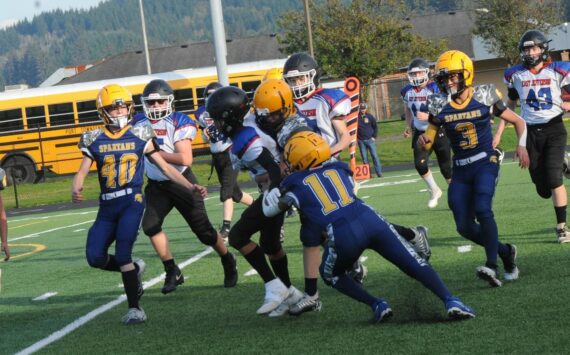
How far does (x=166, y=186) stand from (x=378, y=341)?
12.0ft

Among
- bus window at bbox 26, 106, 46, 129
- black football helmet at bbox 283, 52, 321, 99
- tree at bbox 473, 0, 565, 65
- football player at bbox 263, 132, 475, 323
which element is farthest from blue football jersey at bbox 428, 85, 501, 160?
tree at bbox 473, 0, 565, 65

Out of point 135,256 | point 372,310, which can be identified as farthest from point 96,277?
point 372,310

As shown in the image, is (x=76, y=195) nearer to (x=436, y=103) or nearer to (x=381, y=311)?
(x=381, y=311)

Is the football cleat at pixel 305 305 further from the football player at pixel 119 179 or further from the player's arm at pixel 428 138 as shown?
the player's arm at pixel 428 138

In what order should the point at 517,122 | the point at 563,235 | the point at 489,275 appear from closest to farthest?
the point at 489,275 → the point at 517,122 → the point at 563,235

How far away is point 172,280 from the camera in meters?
9.08

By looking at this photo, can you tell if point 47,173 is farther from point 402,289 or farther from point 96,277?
point 402,289

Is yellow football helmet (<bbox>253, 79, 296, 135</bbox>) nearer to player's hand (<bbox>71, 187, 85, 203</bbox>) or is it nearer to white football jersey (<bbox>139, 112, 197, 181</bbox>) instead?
player's hand (<bbox>71, 187, 85, 203</bbox>)

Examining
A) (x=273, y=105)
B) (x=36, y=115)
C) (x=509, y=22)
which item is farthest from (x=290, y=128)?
(x=509, y=22)

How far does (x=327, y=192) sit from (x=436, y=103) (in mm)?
1861

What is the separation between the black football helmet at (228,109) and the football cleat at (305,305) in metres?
1.33

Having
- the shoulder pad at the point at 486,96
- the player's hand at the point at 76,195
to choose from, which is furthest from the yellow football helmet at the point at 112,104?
the shoulder pad at the point at 486,96

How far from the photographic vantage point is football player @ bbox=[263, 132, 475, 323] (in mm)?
6438

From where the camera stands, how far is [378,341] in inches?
242
